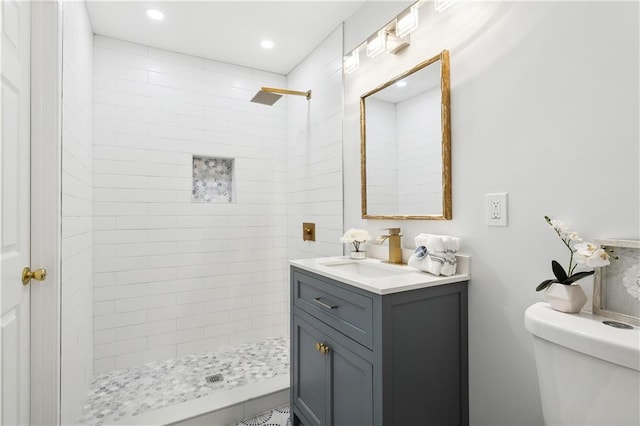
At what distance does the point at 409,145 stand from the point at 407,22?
0.61m

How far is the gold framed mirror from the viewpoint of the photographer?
4.80 feet

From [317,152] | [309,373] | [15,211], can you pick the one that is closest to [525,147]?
[309,373]

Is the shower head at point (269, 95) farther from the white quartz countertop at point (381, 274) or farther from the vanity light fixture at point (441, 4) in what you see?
the white quartz countertop at point (381, 274)

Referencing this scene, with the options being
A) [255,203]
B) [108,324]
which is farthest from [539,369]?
[108,324]

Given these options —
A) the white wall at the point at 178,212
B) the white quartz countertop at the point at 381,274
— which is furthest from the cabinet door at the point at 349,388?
the white wall at the point at 178,212

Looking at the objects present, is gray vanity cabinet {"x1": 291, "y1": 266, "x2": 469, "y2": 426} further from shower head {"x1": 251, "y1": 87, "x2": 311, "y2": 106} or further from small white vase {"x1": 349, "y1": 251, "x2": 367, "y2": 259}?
shower head {"x1": 251, "y1": 87, "x2": 311, "y2": 106}

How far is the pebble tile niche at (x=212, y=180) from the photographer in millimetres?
2703

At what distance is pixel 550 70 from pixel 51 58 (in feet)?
6.03

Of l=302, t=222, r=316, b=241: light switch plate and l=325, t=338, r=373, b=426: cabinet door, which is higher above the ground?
l=302, t=222, r=316, b=241: light switch plate

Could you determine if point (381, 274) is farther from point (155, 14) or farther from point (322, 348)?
point (155, 14)

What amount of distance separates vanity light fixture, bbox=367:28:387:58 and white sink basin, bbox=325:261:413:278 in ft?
→ 3.83

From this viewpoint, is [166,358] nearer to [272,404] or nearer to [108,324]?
[108,324]

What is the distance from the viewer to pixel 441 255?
52.9 inches

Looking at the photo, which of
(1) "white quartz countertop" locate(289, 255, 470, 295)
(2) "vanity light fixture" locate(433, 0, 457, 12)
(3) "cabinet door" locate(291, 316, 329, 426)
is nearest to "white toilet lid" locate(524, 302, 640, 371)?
(1) "white quartz countertop" locate(289, 255, 470, 295)
